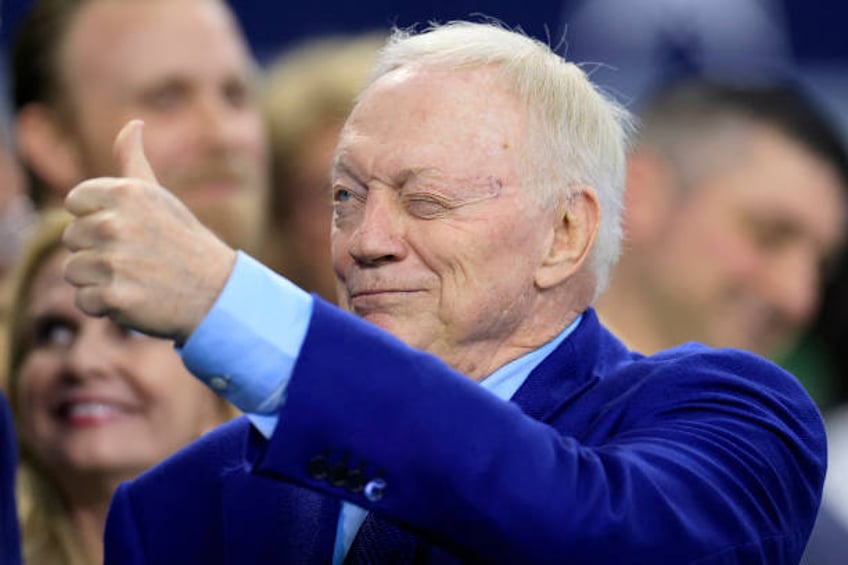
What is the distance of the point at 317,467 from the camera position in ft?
7.48

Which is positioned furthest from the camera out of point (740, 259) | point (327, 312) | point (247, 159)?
point (740, 259)

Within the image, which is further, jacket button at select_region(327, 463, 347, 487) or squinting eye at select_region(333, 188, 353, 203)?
squinting eye at select_region(333, 188, 353, 203)

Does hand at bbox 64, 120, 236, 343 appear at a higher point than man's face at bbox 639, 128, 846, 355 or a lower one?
higher

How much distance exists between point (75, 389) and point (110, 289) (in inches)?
88.9

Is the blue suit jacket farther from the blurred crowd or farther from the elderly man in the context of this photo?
the blurred crowd

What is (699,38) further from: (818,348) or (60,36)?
(60,36)

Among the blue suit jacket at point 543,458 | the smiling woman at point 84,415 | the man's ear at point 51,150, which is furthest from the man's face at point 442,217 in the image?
the man's ear at point 51,150

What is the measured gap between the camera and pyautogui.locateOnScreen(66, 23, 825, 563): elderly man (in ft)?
7.26

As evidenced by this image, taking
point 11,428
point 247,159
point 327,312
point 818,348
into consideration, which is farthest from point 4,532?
point 818,348

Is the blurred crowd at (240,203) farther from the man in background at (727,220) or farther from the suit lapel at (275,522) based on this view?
the suit lapel at (275,522)

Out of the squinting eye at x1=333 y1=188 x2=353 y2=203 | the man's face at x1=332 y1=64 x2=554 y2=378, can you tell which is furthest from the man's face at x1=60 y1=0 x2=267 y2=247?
the man's face at x1=332 y1=64 x2=554 y2=378

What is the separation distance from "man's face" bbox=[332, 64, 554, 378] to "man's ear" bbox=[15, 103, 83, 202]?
221 cm

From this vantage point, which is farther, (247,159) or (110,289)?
(247,159)

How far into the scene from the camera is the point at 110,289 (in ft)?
6.96
